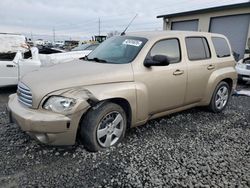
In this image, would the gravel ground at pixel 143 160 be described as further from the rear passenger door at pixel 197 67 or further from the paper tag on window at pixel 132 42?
the paper tag on window at pixel 132 42

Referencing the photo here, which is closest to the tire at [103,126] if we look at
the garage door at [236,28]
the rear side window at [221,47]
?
the rear side window at [221,47]

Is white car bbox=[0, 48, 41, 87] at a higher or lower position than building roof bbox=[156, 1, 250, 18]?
lower

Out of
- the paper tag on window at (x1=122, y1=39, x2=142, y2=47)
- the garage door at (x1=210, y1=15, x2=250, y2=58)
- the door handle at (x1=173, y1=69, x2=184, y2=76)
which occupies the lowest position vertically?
the door handle at (x1=173, y1=69, x2=184, y2=76)

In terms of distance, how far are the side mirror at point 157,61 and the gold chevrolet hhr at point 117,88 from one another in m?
0.01

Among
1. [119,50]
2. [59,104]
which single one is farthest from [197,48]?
[59,104]

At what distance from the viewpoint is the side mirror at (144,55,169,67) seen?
3.52 metres

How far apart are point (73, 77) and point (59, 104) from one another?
44 centimetres

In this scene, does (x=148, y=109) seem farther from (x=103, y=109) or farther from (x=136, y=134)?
(x=103, y=109)

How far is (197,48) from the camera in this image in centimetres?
453

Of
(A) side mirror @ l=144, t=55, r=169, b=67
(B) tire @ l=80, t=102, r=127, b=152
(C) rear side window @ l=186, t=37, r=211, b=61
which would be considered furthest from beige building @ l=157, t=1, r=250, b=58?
(B) tire @ l=80, t=102, r=127, b=152

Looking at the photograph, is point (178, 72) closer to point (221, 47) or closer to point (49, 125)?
point (221, 47)

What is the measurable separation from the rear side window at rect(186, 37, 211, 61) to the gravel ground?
4.46 feet

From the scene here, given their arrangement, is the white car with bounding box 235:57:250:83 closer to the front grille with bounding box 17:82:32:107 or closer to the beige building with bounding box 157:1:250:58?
the beige building with bounding box 157:1:250:58

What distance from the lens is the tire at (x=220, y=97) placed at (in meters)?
4.99
